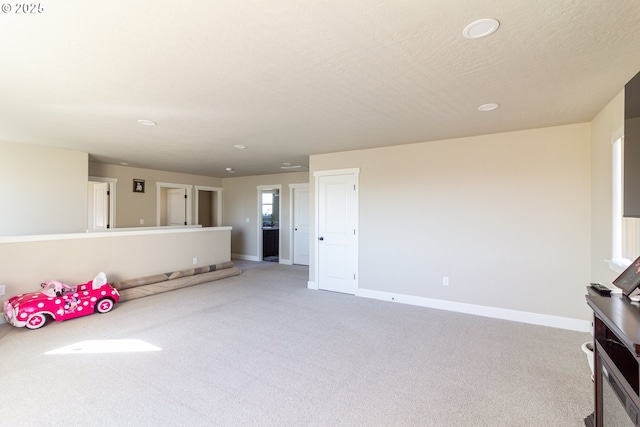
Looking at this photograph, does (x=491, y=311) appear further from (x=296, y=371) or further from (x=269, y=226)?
(x=269, y=226)

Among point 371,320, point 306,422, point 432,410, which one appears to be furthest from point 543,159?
point 306,422

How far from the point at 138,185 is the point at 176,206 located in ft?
4.58

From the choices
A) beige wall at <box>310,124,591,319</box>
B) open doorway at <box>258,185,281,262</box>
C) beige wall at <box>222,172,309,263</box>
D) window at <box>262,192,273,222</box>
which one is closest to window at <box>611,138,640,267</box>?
beige wall at <box>310,124,591,319</box>

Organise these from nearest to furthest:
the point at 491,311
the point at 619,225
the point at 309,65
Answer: the point at 309,65, the point at 619,225, the point at 491,311

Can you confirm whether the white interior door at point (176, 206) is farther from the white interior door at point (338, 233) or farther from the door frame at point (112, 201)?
the white interior door at point (338, 233)

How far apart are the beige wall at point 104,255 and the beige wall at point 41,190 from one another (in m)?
1.02

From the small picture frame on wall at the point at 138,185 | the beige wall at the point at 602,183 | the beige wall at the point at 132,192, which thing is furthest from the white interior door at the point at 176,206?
the beige wall at the point at 602,183

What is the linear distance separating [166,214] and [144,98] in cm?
645

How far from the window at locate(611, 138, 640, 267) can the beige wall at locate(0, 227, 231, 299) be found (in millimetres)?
6188

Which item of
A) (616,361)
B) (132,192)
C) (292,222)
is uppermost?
(132,192)

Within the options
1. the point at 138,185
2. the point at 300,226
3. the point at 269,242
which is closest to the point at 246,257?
the point at 269,242

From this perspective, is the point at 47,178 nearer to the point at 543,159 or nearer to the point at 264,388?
the point at 264,388

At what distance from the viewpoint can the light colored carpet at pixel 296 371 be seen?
2072 millimetres

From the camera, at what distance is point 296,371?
264cm
